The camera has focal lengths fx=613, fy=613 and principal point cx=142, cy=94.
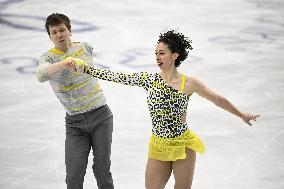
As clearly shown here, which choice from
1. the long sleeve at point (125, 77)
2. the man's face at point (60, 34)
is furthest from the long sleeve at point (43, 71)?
the long sleeve at point (125, 77)

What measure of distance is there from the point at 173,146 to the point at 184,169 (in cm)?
19

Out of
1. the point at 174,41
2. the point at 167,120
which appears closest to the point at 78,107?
the point at 167,120

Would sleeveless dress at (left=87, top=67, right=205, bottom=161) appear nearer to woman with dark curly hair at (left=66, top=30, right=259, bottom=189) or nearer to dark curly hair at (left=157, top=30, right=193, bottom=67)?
woman with dark curly hair at (left=66, top=30, right=259, bottom=189)

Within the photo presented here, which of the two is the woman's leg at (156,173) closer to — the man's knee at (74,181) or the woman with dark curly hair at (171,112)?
the woman with dark curly hair at (171,112)

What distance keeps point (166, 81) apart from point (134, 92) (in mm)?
4268

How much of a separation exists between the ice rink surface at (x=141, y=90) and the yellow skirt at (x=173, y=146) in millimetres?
1547

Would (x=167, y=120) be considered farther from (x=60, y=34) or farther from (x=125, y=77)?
(x=60, y=34)

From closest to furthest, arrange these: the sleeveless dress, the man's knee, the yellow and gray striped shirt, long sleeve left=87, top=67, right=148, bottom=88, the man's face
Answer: the sleeveless dress → long sleeve left=87, top=67, right=148, bottom=88 → the man's face → the yellow and gray striped shirt → the man's knee

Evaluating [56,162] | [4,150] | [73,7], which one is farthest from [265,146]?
[73,7]

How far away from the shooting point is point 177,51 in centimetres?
455

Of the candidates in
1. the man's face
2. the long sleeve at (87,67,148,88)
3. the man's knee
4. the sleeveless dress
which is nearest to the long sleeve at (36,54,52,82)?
the man's face

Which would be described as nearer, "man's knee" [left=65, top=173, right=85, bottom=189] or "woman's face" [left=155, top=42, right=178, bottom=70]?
"woman's face" [left=155, top=42, right=178, bottom=70]

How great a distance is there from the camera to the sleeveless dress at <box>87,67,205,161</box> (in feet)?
14.8

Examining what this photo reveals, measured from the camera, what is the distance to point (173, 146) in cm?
454
